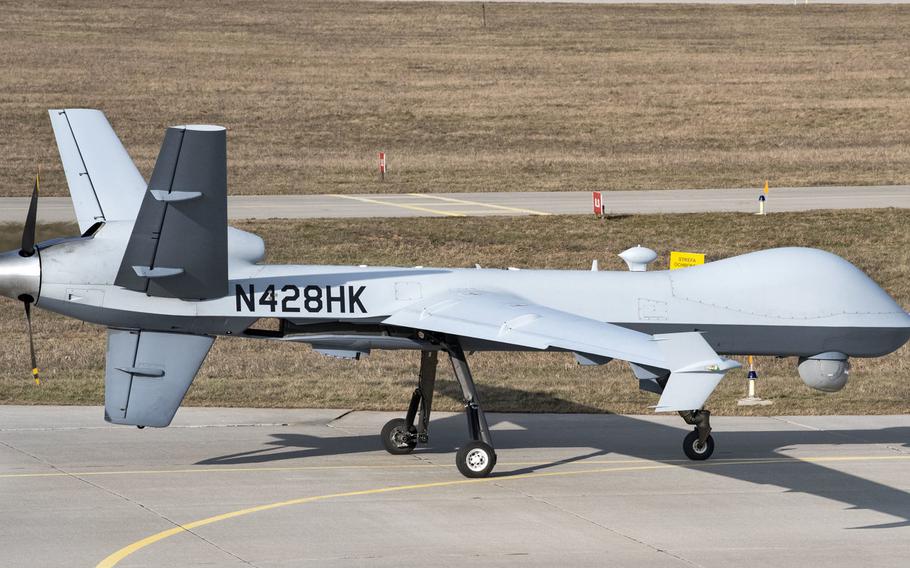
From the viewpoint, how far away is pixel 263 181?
48125 mm

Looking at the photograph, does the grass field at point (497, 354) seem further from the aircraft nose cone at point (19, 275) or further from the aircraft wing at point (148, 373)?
the aircraft nose cone at point (19, 275)

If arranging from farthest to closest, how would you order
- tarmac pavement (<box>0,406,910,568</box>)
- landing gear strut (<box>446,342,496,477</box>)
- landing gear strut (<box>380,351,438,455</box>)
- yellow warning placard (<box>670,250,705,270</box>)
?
yellow warning placard (<box>670,250,705,270</box>) < landing gear strut (<box>380,351,438,455</box>) < landing gear strut (<box>446,342,496,477</box>) < tarmac pavement (<box>0,406,910,568</box>)

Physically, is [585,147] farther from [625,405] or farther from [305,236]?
[625,405]

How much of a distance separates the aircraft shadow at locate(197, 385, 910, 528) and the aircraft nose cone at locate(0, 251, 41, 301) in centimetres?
345

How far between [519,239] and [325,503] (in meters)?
21.6

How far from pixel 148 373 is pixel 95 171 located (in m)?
3.45

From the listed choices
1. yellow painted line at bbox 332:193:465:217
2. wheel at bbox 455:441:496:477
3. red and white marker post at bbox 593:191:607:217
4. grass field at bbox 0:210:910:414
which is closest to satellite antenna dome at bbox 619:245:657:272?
wheel at bbox 455:441:496:477

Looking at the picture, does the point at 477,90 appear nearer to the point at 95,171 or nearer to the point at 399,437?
the point at 399,437

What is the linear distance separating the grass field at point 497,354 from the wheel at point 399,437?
3411 millimetres

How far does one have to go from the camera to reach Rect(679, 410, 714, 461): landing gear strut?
→ 19.3 metres

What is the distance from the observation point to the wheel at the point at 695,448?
64.1 feet

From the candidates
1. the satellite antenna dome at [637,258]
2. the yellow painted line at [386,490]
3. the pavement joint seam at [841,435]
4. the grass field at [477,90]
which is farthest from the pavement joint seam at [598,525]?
the grass field at [477,90]

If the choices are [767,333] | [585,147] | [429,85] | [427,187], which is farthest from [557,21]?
[767,333]

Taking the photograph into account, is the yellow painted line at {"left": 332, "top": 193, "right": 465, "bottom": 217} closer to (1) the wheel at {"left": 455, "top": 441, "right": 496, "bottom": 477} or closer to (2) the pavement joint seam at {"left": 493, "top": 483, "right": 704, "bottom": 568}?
(1) the wheel at {"left": 455, "top": 441, "right": 496, "bottom": 477}
